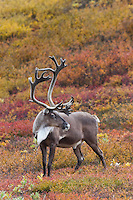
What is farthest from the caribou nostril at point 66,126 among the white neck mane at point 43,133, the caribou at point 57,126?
the white neck mane at point 43,133

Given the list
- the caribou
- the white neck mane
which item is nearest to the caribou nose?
the caribou

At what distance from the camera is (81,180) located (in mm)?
6383

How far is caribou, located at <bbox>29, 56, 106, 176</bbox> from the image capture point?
653 cm

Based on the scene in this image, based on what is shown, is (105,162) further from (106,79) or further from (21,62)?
(21,62)

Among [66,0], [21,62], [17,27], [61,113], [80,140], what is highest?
[66,0]

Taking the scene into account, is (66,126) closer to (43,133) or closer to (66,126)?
(66,126)

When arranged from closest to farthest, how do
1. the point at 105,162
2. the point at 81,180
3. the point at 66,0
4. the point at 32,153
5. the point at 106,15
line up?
the point at 81,180
the point at 105,162
the point at 32,153
the point at 106,15
the point at 66,0

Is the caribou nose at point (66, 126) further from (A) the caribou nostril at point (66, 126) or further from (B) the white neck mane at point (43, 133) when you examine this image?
(B) the white neck mane at point (43, 133)

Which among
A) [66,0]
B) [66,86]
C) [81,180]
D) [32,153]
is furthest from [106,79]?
[66,0]

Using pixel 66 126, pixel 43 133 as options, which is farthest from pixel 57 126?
pixel 43 133

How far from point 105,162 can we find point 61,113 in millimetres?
2270

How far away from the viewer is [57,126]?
6.62m

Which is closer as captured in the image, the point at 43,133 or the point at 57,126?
the point at 43,133

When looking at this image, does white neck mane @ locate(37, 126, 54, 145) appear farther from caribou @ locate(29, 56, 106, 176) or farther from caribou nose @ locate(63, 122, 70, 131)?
caribou nose @ locate(63, 122, 70, 131)
